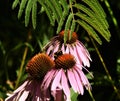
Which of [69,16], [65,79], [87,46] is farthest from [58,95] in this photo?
[87,46]

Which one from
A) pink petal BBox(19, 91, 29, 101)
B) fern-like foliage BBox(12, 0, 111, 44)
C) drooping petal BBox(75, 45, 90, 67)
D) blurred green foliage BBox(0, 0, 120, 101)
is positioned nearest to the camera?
fern-like foliage BBox(12, 0, 111, 44)

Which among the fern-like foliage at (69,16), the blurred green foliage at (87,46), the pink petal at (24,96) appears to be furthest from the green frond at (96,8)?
the blurred green foliage at (87,46)

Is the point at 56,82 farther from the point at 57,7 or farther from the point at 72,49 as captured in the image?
the point at 72,49

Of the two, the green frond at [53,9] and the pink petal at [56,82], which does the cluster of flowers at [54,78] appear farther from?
the green frond at [53,9]

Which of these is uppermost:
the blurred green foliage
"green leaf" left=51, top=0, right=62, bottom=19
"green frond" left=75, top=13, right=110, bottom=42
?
"green leaf" left=51, top=0, right=62, bottom=19

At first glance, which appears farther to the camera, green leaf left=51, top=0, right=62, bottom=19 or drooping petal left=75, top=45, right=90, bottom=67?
drooping petal left=75, top=45, right=90, bottom=67

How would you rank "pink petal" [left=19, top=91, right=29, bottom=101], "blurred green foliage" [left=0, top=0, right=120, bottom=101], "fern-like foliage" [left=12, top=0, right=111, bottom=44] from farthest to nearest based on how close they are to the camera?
"blurred green foliage" [left=0, top=0, right=120, bottom=101] → "pink petal" [left=19, top=91, right=29, bottom=101] → "fern-like foliage" [left=12, top=0, right=111, bottom=44]

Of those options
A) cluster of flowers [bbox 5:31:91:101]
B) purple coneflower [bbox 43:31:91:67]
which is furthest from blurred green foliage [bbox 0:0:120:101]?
cluster of flowers [bbox 5:31:91:101]

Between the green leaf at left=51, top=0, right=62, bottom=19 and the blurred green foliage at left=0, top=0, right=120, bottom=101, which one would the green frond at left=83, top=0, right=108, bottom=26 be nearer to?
the green leaf at left=51, top=0, right=62, bottom=19
